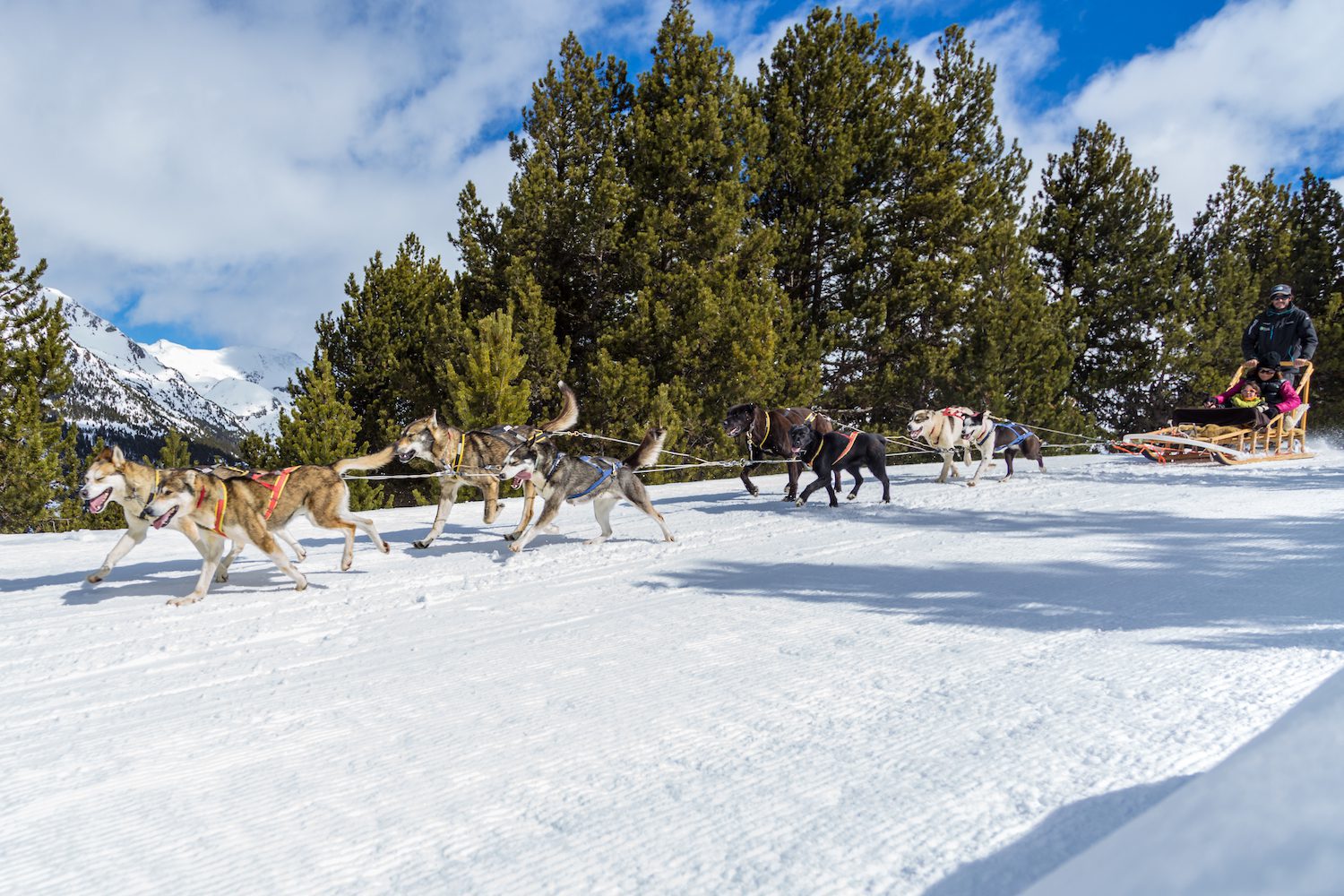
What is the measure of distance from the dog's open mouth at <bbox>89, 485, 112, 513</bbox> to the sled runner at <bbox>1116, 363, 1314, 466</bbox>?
12959 millimetres

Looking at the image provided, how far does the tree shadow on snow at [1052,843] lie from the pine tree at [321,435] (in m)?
17.3

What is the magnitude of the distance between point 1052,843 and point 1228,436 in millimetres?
13221

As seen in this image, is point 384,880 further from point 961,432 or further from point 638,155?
point 638,155

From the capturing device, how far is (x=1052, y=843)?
186 centimetres

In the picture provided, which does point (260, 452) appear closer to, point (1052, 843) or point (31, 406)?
point (31, 406)

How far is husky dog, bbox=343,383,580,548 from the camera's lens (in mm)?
7832

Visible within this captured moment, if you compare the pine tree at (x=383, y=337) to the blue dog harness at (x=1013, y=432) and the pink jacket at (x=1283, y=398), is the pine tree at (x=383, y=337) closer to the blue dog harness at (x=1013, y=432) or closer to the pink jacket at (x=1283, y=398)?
the blue dog harness at (x=1013, y=432)

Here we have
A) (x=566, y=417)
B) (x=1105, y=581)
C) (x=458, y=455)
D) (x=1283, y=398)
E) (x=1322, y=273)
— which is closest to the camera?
(x=1105, y=581)

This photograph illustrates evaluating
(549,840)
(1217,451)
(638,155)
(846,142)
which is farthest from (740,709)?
(846,142)

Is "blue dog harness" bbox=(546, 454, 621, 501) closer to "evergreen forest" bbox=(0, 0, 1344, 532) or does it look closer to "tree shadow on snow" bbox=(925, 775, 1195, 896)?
"tree shadow on snow" bbox=(925, 775, 1195, 896)

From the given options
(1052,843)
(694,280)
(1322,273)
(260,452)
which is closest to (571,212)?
(694,280)

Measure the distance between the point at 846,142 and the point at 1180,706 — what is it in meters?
20.3

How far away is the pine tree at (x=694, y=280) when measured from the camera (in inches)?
730

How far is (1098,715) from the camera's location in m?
2.64
